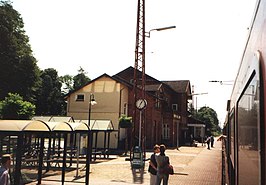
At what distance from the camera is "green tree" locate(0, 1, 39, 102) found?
42.9 meters

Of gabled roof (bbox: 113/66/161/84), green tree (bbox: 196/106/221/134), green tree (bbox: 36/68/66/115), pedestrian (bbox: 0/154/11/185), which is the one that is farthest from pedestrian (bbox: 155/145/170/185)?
green tree (bbox: 196/106/221/134)

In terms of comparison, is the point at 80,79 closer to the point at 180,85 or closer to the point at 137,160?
the point at 180,85

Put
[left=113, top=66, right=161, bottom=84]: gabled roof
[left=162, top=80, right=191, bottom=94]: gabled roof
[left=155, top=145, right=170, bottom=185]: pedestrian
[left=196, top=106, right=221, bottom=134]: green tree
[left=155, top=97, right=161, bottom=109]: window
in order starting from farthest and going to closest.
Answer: [left=196, top=106, right=221, bottom=134]: green tree < [left=162, top=80, right=191, bottom=94]: gabled roof < [left=113, top=66, right=161, bottom=84]: gabled roof < [left=155, top=97, right=161, bottom=109]: window < [left=155, top=145, right=170, bottom=185]: pedestrian

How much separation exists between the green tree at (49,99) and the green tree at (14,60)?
1693cm

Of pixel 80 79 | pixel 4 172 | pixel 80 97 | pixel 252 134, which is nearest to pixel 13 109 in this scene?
pixel 80 97

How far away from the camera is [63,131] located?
38.4 ft

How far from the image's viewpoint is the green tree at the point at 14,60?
141 ft

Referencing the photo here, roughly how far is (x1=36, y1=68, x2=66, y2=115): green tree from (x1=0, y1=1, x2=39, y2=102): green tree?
55.5 feet

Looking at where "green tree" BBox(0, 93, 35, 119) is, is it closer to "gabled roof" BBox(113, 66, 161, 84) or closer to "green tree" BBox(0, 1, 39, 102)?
"green tree" BBox(0, 1, 39, 102)

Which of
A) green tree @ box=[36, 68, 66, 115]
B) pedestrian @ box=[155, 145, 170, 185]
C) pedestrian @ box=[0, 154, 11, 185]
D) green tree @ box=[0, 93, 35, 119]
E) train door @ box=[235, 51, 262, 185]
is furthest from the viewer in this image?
green tree @ box=[36, 68, 66, 115]

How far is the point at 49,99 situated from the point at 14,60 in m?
22.7

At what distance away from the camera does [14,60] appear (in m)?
44.4

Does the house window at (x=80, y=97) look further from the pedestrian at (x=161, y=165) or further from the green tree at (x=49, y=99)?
the pedestrian at (x=161, y=165)

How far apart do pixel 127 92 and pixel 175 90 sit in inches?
770
